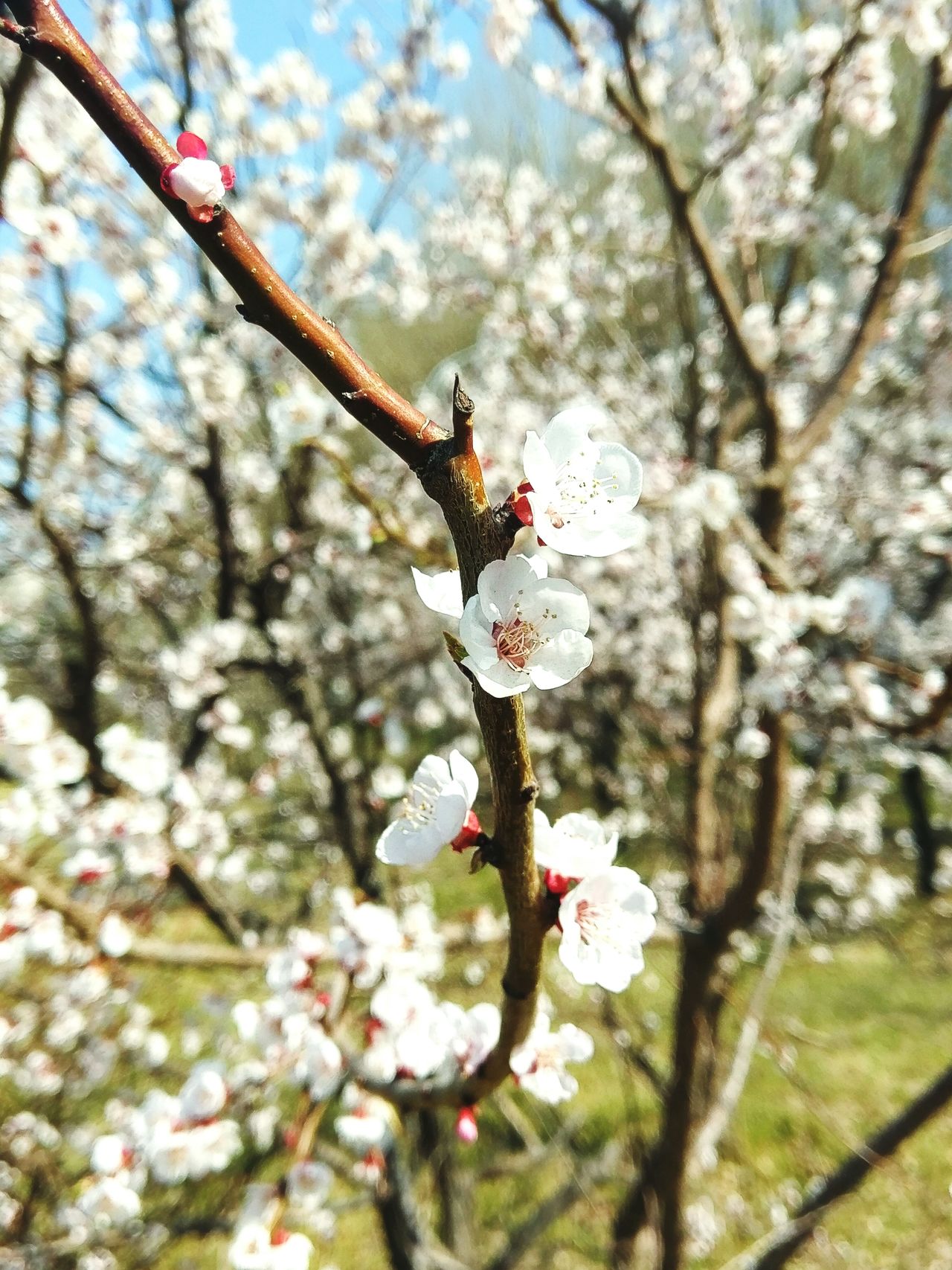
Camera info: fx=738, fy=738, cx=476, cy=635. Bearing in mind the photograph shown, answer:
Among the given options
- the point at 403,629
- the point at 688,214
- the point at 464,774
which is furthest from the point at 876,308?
the point at 403,629

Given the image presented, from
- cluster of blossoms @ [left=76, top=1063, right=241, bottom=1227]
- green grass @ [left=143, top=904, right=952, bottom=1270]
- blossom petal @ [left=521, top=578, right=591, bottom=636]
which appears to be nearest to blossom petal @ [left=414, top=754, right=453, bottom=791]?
blossom petal @ [left=521, top=578, right=591, bottom=636]

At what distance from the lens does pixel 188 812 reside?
10.1ft

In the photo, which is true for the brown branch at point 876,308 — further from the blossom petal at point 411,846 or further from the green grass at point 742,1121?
the green grass at point 742,1121

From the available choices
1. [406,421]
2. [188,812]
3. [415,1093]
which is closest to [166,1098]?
[415,1093]

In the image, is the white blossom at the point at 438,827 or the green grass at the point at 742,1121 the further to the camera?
the green grass at the point at 742,1121

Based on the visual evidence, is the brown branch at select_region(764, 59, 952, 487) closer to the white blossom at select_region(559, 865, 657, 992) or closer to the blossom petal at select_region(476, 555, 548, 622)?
the white blossom at select_region(559, 865, 657, 992)

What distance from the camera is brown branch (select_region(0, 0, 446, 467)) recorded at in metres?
0.50

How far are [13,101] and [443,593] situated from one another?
1.94m

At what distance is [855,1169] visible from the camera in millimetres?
1851

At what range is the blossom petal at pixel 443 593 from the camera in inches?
25.4

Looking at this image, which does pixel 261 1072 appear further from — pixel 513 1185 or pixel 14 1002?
pixel 513 1185

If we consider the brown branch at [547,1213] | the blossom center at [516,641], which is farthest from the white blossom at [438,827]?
the brown branch at [547,1213]

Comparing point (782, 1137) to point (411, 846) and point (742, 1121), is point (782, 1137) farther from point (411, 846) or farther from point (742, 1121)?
point (411, 846)

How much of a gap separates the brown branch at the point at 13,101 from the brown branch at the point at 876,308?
2156 millimetres
